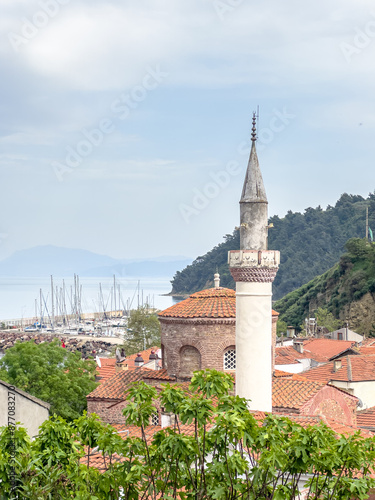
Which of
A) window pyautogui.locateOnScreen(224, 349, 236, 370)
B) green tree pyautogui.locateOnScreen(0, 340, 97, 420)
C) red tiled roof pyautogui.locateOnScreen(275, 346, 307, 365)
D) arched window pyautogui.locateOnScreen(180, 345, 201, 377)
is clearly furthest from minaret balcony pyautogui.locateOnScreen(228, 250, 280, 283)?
red tiled roof pyautogui.locateOnScreen(275, 346, 307, 365)

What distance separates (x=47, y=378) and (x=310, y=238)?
14866 centimetres

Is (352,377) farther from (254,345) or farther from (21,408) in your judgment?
(21,408)

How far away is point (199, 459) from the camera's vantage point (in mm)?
12031

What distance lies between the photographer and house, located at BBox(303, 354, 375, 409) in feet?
123

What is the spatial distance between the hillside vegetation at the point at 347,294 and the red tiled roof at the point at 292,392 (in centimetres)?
6043

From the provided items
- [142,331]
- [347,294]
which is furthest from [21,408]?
[347,294]

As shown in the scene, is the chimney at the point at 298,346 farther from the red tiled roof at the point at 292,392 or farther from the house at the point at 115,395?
the house at the point at 115,395

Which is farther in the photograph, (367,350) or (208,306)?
(367,350)

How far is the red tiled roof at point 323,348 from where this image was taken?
53.3m

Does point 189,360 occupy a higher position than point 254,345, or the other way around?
point 254,345

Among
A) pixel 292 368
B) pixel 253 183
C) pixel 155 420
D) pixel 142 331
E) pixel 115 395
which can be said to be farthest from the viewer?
pixel 142 331

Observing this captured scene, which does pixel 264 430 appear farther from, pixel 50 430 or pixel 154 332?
pixel 154 332

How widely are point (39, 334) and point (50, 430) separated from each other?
127819 mm

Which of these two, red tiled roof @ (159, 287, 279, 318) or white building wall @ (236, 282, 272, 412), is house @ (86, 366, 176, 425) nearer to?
red tiled roof @ (159, 287, 279, 318)
